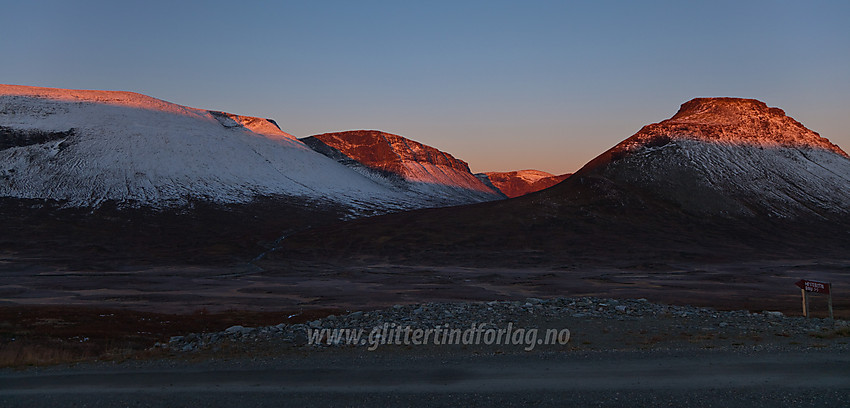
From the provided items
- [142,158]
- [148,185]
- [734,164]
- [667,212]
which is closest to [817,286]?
[667,212]

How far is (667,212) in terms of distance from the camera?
107438mm

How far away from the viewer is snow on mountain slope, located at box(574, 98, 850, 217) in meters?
113

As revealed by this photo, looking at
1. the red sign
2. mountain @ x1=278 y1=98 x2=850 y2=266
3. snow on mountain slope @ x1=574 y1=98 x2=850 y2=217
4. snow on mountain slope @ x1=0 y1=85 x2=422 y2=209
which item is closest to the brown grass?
the red sign

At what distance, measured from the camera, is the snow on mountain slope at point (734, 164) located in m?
113

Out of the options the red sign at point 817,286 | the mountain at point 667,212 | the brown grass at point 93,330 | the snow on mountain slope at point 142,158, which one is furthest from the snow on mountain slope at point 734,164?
the brown grass at point 93,330

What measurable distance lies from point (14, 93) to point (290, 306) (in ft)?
566

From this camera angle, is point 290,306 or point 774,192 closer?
point 290,306

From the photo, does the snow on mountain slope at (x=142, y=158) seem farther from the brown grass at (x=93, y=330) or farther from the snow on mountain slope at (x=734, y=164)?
the brown grass at (x=93, y=330)

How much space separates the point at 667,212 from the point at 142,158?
117 meters

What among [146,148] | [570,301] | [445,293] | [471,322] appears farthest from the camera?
[146,148]

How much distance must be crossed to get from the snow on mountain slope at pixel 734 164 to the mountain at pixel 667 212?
10.9 inches

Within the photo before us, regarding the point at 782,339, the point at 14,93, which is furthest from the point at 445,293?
the point at 14,93

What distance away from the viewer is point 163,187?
13500cm

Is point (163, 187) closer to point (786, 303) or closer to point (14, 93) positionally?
point (14, 93)
